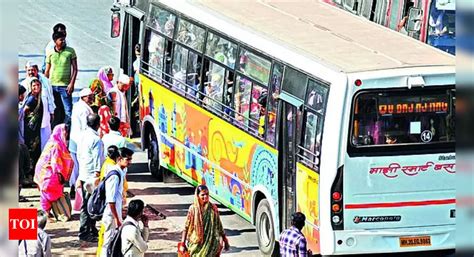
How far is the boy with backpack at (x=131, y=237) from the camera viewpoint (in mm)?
11195

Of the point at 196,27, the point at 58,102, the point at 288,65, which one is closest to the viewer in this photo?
the point at 288,65

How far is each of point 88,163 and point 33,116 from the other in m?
2.44

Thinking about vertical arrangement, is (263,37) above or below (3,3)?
below

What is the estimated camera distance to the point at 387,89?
492 inches

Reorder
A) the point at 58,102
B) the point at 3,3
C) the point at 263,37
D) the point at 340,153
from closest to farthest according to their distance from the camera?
the point at 3,3
the point at 340,153
the point at 263,37
the point at 58,102

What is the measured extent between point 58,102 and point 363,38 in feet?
19.2

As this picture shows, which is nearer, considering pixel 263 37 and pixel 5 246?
pixel 5 246

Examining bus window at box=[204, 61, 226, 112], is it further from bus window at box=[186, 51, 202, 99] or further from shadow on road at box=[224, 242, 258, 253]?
shadow on road at box=[224, 242, 258, 253]

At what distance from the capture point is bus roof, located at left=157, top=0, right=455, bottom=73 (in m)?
13.2

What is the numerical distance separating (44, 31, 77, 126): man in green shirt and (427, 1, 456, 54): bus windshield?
5.87 meters

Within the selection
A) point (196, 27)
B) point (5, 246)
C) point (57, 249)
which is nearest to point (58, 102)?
point (196, 27)

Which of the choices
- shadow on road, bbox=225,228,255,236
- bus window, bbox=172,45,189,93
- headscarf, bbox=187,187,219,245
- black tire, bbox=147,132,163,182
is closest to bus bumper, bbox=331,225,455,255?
headscarf, bbox=187,187,219,245

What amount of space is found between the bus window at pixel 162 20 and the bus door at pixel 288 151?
→ 13.9 ft

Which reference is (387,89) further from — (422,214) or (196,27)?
(196,27)
